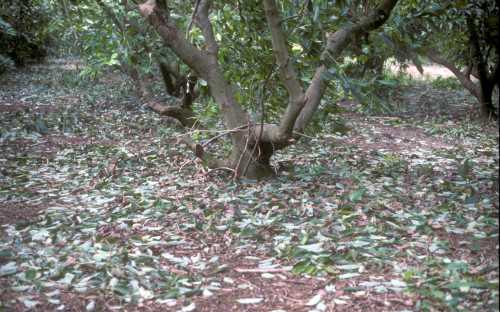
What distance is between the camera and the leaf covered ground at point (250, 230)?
2.34 meters

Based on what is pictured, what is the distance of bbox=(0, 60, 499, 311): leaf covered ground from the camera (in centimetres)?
234

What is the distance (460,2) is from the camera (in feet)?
11.2

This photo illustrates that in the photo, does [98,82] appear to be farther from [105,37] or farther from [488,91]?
[488,91]

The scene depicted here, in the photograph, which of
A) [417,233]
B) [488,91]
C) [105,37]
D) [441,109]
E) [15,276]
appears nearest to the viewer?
[15,276]

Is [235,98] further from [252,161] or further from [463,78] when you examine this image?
[463,78]

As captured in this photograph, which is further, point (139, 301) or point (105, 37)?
point (105, 37)

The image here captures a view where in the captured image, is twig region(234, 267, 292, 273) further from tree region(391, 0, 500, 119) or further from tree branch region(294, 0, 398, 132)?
tree region(391, 0, 500, 119)


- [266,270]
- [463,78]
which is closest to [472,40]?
[463,78]

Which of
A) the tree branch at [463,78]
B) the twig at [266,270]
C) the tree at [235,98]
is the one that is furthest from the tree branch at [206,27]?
the tree branch at [463,78]

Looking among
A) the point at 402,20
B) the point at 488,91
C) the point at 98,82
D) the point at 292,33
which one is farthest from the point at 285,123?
the point at 98,82

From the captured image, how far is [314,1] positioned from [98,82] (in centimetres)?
812

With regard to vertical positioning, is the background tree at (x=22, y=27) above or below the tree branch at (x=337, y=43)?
above

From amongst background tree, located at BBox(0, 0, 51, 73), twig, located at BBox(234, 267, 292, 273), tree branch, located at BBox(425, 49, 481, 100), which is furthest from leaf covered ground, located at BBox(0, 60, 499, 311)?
background tree, located at BBox(0, 0, 51, 73)

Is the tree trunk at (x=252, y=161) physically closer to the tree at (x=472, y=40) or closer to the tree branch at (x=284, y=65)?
the tree branch at (x=284, y=65)
